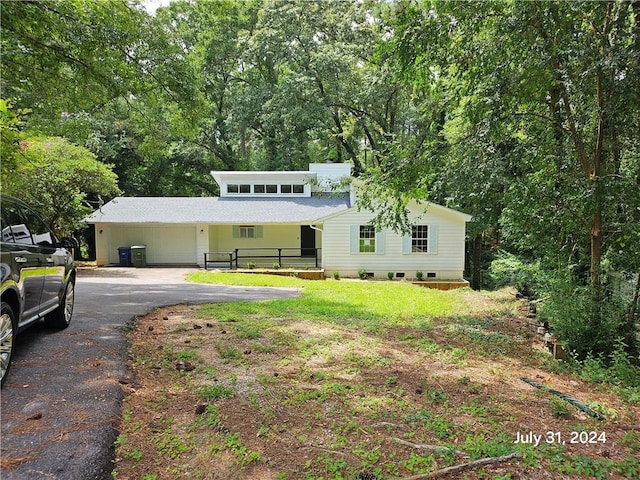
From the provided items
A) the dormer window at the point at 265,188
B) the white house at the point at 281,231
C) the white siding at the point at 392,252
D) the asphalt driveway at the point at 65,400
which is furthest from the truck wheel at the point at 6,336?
the dormer window at the point at 265,188

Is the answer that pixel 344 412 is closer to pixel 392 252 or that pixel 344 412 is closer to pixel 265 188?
pixel 392 252

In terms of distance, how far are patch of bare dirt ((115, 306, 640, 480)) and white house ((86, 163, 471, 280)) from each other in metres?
11.1

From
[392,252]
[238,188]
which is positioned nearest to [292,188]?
[238,188]

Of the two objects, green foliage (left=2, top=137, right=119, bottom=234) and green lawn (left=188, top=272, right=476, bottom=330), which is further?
green foliage (left=2, top=137, right=119, bottom=234)

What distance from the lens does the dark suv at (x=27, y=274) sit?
10.9ft

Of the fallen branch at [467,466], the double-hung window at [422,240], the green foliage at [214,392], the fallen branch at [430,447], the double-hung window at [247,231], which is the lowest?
the fallen branch at [467,466]

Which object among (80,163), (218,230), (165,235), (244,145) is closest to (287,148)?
(244,145)

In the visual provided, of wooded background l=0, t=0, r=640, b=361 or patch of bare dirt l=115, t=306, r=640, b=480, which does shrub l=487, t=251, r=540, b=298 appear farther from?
patch of bare dirt l=115, t=306, r=640, b=480

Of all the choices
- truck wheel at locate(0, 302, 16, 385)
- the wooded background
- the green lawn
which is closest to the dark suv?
truck wheel at locate(0, 302, 16, 385)

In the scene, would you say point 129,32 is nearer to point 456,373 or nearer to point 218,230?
point 456,373

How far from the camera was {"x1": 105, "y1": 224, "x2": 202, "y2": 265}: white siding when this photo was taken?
18578mm

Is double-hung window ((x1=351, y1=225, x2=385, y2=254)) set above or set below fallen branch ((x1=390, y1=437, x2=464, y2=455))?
above

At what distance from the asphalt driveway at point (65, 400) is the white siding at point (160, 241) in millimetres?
12835

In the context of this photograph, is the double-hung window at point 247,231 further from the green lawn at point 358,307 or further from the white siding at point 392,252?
the green lawn at point 358,307
